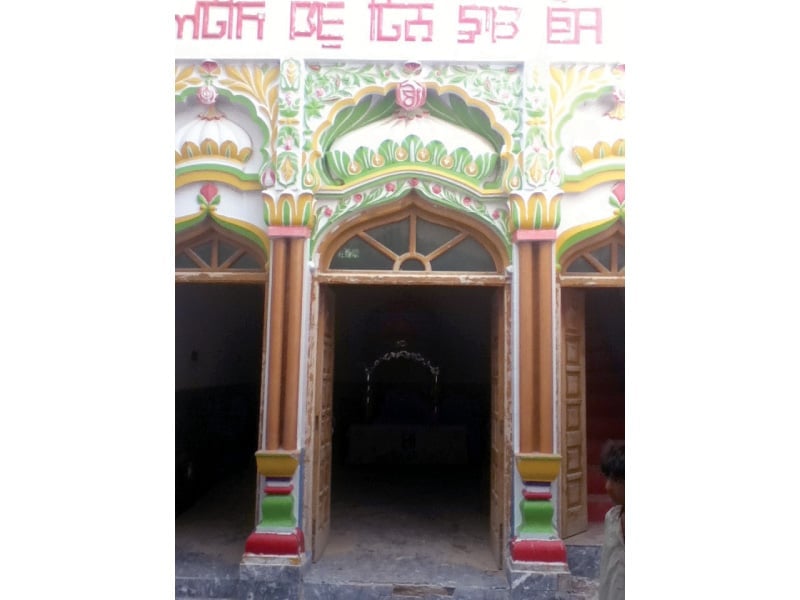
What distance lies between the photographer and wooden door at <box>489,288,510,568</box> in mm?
4402

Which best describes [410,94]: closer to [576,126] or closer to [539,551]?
[576,126]

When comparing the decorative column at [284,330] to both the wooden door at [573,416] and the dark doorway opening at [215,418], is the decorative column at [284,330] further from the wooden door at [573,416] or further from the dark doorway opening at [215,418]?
the wooden door at [573,416]

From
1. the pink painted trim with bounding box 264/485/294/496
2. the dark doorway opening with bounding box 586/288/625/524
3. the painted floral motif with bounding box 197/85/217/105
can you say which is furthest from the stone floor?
the painted floral motif with bounding box 197/85/217/105

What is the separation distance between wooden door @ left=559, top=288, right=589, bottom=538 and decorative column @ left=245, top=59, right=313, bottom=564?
2104 mm

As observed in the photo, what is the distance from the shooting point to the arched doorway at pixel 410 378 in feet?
14.8

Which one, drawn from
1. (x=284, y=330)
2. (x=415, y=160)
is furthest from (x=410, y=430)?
(x=415, y=160)

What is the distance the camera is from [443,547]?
488 cm

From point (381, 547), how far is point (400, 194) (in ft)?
9.38

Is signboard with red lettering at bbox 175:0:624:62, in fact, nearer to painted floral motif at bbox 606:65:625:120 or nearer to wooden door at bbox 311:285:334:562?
painted floral motif at bbox 606:65:625:120

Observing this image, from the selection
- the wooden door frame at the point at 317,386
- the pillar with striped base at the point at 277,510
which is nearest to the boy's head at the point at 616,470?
the wooden door frame at the point at 317,386

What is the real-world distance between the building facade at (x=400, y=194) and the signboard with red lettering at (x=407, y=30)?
0.02m

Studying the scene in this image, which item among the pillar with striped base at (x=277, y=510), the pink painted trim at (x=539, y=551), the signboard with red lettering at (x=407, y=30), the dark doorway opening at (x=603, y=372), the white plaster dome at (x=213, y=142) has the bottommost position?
the pink painted trim at (x=539, y=551)

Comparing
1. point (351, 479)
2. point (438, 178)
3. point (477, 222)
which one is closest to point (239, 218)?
point (438, 178)

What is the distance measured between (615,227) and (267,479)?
318cm
